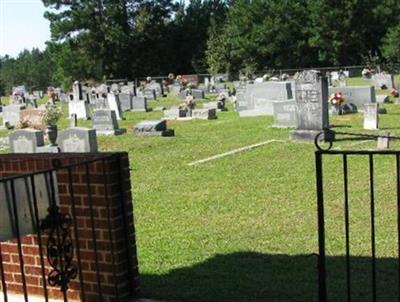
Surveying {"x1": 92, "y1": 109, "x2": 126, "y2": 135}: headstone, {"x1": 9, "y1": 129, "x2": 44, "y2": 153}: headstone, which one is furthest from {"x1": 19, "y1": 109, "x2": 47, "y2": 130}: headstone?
{"x1": 9, "y1": 129, "x2": 44, "y2": 153}: headstone

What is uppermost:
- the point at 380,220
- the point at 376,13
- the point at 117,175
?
the point at 376,13

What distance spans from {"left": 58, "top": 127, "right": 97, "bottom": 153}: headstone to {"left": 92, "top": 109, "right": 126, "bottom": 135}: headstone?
5436 millimetres

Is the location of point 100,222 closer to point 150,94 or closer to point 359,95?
point 359,95

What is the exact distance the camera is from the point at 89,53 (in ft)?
214

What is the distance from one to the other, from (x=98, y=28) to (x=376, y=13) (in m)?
28.4

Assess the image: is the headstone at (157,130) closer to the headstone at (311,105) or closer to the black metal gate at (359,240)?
the headstone at (311,105)

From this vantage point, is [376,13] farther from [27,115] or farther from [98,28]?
[27,115]

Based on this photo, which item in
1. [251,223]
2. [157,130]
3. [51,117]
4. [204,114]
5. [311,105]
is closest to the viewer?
[251,223]

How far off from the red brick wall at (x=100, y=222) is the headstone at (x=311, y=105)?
1051 cm

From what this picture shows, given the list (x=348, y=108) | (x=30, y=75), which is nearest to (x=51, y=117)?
(x=348, y=108)

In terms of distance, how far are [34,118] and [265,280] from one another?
1626 cm

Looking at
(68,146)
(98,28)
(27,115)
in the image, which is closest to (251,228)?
(68,146)

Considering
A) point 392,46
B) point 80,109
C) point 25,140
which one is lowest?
point 80,109

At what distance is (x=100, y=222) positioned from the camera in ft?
16.0
